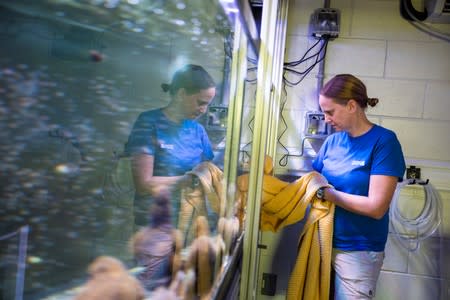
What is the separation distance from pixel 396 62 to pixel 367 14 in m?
0.31

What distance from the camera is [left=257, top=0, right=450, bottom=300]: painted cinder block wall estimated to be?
6.40 ft

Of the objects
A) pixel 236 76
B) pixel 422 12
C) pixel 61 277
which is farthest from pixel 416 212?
pixel 61 277

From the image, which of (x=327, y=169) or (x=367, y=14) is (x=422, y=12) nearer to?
(x=367, y=14)

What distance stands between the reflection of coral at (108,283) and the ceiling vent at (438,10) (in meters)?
1.99

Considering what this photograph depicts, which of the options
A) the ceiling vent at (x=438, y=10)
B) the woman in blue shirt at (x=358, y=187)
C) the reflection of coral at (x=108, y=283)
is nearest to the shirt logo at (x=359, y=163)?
the woman in blue shirt at (x=358, y=187)

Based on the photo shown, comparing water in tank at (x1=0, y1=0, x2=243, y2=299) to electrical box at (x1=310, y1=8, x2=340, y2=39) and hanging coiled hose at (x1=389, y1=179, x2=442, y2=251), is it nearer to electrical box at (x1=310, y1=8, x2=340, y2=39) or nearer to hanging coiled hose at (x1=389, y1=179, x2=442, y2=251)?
electrical box at (x1=310, y1=8, x2=340, y2=39)

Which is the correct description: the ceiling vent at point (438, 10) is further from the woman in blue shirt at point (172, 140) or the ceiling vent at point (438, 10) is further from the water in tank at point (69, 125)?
the water in tank at point (69, 125)

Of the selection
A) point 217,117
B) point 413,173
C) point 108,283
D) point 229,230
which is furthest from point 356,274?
point 108,283

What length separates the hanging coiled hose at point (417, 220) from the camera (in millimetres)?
1895

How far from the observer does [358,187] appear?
1.43 m

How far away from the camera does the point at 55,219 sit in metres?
0.37

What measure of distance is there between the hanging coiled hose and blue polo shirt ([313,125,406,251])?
1.72ft

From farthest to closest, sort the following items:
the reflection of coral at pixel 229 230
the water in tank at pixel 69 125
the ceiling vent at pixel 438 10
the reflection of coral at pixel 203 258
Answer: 1. the ceiling vent at pixel 438 10
2. the reflection of coral at pixel 229 230
3. the reflection of coral at pixel 203 258
4. the water in tank at pixel 69 125

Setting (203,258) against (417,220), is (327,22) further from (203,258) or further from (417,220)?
(203,258)
